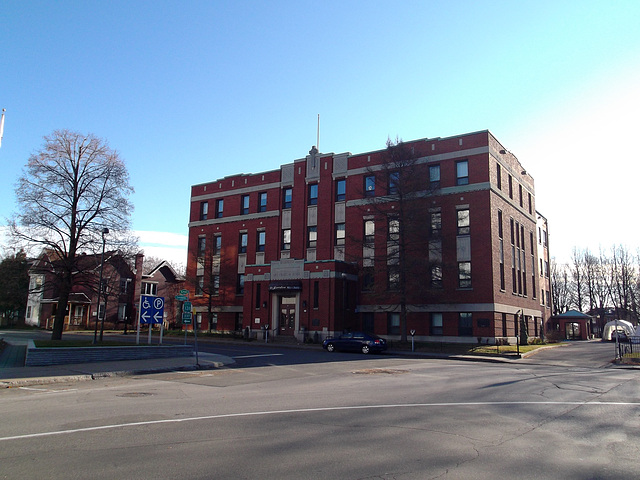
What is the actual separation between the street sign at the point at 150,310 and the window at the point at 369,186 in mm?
21511

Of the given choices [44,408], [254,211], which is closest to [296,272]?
[254,211]

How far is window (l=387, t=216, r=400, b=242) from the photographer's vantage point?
36688 millimetres

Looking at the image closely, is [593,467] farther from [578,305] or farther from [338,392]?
[578,305]

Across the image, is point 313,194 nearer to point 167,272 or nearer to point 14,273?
point 14,273

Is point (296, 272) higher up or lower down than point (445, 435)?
Result: higher up

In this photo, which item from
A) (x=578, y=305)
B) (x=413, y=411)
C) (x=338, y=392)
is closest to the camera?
(x=413, y=411)

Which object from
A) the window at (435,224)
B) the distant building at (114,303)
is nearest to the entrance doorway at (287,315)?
the window at (435,224)

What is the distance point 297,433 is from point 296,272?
31.9 metres

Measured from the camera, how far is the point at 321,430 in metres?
8.44

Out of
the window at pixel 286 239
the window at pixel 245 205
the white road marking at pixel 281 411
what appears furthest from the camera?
the window at pixel 245 205

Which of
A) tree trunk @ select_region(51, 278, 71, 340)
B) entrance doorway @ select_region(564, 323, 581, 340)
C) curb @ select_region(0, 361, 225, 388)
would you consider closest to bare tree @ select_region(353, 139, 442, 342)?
curb @ select_region(0, 361, 225, 388)

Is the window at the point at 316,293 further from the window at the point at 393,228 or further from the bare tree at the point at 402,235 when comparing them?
the window at the point at 393,228

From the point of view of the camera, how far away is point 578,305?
8025cm

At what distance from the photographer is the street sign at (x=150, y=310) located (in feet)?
85.4
